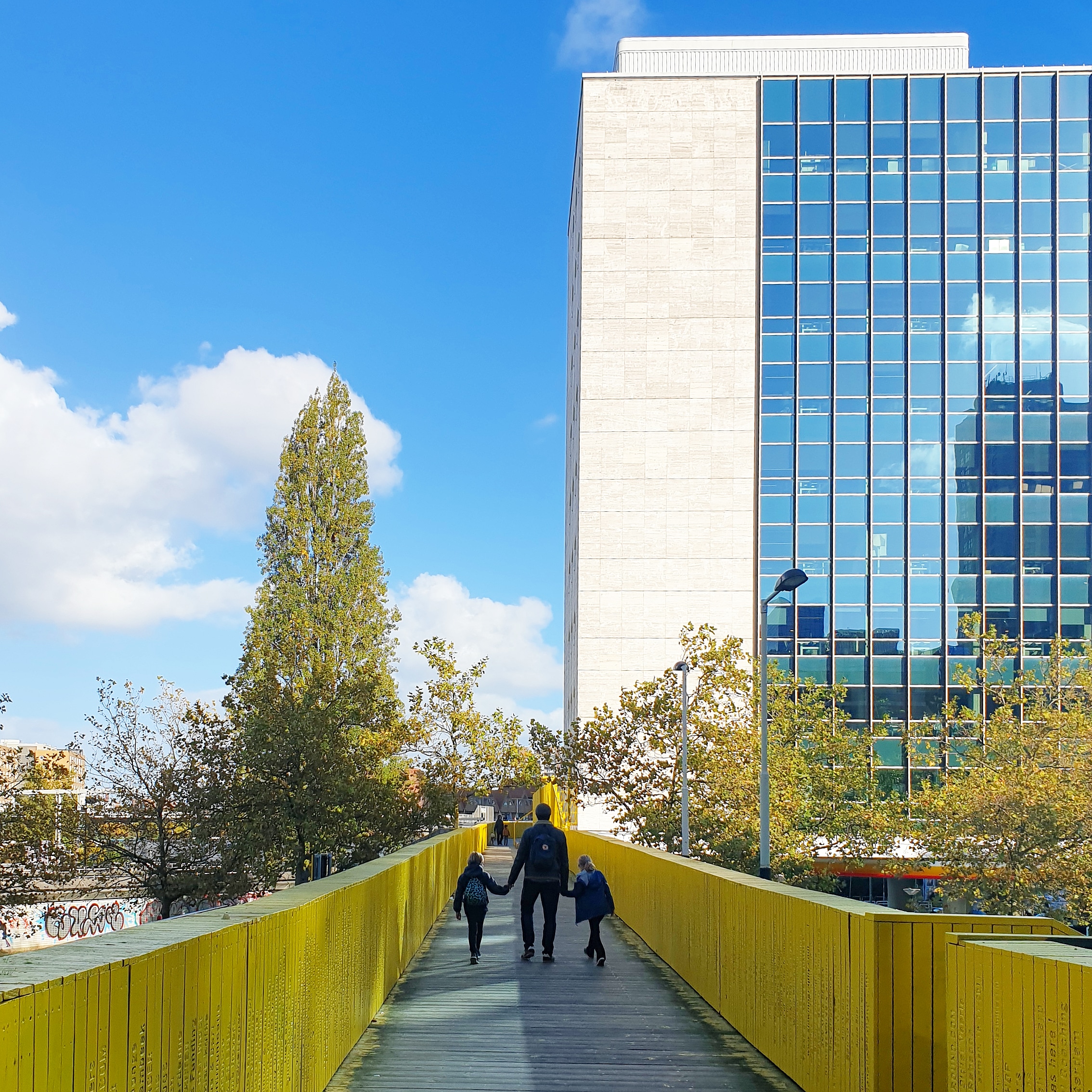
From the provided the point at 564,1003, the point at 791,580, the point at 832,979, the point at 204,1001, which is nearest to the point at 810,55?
the point at 791,580

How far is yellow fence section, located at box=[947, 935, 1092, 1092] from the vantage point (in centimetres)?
490

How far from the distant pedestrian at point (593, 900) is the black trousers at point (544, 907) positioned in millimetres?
288

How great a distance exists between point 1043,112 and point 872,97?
7.98 metres

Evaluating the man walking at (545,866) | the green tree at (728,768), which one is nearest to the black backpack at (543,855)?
the man walking at (545,866)

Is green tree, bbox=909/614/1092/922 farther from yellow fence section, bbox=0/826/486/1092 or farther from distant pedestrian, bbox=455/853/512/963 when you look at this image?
yellow fence section, bbox=0/826/486/1092

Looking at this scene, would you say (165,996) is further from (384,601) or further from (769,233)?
(769,233)

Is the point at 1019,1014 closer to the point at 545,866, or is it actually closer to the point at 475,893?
the point at 545,866

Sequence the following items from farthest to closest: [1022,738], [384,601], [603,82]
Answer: [603,82] → [384,601] → [1022,738]

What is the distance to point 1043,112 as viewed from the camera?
197 ft

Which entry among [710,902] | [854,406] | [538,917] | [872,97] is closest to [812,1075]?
[710,902]

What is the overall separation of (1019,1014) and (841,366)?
187 feet

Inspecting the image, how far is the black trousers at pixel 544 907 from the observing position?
15.6 m

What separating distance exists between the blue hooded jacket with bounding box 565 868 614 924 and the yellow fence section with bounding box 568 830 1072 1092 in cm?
286

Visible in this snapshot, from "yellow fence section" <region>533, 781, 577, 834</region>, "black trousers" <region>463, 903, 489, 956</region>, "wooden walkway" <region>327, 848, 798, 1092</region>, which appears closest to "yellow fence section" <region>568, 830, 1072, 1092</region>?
"wooden walkway" <region>327, 848, 798, 1092</region>
